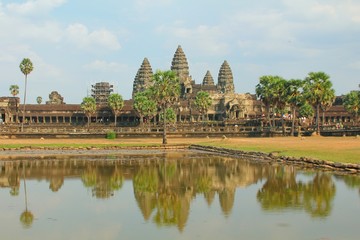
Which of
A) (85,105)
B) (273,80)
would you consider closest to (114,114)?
(85,105)

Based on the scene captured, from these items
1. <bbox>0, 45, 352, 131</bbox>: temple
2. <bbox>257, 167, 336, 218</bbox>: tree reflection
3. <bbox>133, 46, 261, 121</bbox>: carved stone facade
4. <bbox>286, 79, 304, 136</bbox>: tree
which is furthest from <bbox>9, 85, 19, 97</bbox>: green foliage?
<bbox>257, 167, 336, 218</bbox>: tree reflection

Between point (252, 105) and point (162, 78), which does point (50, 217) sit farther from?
→ point (252, 105)

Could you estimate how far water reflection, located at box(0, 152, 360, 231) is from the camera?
21.1 m

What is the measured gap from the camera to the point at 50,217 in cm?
1958

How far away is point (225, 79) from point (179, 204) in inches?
6619

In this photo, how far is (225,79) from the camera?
188500 mm

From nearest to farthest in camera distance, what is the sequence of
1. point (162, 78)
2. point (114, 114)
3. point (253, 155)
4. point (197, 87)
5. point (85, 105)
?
1. point (253, 155)
2. point (162, 78)
3. point (85, 105)
4. point (114, 114)
5. point (197, 87)

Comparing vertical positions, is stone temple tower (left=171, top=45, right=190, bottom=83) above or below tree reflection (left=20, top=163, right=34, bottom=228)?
above

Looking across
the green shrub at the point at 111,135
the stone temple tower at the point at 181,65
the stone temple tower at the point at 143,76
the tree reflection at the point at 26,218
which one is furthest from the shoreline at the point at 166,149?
the stone temple tower at the point at 143,76

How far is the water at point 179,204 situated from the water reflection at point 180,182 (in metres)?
0.04

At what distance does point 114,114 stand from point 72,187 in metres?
109

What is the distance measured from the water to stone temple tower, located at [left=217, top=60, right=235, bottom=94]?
149280mm

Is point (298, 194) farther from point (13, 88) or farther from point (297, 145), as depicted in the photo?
point (13, 88)

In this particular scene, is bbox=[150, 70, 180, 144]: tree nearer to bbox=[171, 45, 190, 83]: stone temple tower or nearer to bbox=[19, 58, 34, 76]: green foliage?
bbox=[19, 58, 34, 76]: green foliage
